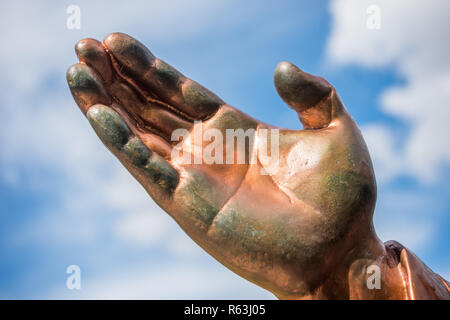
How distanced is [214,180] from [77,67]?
1.01 metres

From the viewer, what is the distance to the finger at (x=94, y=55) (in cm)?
303

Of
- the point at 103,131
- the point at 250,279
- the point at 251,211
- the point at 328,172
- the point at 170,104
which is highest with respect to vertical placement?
the point at 170,104

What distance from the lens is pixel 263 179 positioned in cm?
304

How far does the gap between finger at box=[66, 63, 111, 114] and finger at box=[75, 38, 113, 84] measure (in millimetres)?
54

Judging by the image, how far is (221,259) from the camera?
288cm

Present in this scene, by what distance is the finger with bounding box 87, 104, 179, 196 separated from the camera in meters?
2.84

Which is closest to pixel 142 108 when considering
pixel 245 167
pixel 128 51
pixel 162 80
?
pixel 162 80

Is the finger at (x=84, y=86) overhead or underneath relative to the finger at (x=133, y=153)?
overhead

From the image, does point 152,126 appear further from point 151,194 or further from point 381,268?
point 381,268

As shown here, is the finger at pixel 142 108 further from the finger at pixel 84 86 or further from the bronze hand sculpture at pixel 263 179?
the finger at pixel 84 86

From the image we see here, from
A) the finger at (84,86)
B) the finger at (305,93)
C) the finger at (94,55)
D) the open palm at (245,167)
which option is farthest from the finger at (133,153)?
the finger at (305,93)

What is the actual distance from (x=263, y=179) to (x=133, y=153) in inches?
29.9

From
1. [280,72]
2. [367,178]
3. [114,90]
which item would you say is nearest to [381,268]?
[367,178]

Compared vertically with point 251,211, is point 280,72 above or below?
above
